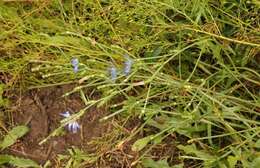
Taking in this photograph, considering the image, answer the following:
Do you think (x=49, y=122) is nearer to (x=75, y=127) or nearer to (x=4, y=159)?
(x=75, y=127)

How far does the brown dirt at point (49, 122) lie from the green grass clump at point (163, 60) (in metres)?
0.05

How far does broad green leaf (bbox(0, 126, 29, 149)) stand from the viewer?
217 centimetres

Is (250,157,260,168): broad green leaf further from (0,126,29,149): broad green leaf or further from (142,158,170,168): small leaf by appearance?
(0,126,29,149): broad green leaf

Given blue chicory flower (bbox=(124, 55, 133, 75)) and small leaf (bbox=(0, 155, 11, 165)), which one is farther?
small leaf (bbox=(0, 155, 11, 165))

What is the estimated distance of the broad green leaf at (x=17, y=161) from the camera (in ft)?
6.99

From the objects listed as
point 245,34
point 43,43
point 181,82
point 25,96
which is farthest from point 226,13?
point 25,96

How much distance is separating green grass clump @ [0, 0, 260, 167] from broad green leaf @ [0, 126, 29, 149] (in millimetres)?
164

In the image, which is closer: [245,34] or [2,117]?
[245,34]

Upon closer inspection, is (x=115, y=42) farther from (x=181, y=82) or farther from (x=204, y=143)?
(x=204, y=143)

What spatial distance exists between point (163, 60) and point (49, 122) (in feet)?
1.65

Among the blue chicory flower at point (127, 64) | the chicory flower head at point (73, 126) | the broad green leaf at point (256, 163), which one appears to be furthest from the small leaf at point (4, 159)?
the broad green leaf at point (256, 163)

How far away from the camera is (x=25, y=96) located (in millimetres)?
2223

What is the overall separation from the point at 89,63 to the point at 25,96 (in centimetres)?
32

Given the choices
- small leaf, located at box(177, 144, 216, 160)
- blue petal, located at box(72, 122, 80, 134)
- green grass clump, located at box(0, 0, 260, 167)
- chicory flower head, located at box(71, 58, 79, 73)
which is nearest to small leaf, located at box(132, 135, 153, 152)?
green grass clump, located at box(0, 0, 260, 167)
